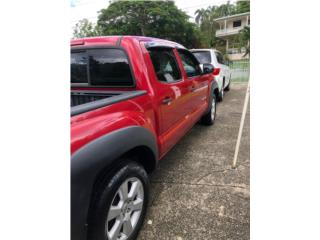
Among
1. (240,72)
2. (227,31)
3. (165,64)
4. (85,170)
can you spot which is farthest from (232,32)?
(85,170)

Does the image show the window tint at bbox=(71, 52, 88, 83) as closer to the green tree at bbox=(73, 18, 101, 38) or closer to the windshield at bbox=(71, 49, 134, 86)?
the windshield at bbox=(71, 49, 134, 86)

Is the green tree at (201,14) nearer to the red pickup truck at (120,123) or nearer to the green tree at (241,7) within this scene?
the green tree at (241,7)

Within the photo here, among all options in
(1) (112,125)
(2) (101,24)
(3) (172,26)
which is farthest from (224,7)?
(1) (112,125)

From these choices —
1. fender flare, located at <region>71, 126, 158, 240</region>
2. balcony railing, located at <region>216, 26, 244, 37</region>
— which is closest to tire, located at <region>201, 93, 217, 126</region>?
fender flare, located at <region>71, 126, 158, 240</region>

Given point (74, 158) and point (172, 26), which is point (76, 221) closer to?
point (74, 158)

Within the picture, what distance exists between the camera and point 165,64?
2686mm

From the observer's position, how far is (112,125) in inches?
59.3

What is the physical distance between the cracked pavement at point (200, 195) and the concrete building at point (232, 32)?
27279 mm

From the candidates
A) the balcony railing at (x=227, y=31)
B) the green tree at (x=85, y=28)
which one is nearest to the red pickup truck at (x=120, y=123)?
the green tree at (x=85, y=28)

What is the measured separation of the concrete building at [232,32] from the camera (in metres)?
28.5

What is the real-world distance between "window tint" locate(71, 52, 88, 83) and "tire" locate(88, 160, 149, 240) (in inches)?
51.8

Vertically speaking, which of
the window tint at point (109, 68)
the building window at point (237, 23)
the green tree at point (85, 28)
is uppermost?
the building window at point (237, 23)

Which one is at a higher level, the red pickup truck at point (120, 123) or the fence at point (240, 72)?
the fence at point (240, 72)
